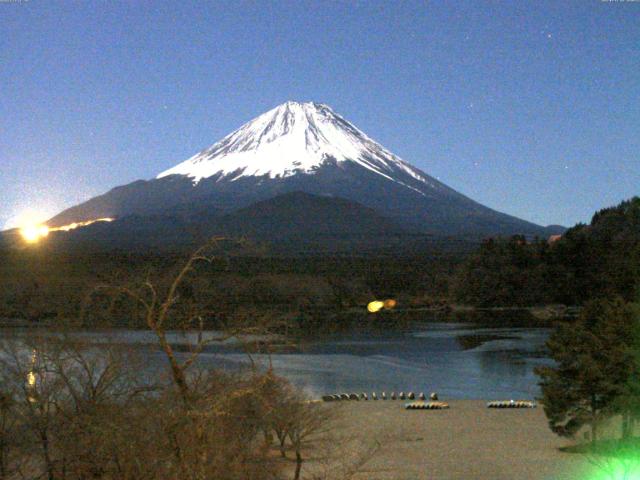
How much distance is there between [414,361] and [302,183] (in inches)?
3773

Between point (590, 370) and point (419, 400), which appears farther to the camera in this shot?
point (419, 400)

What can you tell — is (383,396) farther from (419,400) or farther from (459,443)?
(459,443)

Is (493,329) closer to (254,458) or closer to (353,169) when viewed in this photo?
(254,458)

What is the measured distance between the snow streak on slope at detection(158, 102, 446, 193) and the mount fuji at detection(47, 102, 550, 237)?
0.53ft

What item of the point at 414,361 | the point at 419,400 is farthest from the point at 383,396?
the point at 414,361

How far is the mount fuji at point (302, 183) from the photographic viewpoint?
113 m

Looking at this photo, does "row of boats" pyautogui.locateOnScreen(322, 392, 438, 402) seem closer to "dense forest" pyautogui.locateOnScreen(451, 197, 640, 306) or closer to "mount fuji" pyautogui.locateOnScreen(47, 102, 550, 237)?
"dense forest" pyautogui.locateOnScreen(451, 197, 640, 306)

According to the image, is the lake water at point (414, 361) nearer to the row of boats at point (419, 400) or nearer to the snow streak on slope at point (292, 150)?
Result: the row of boats at point (419, 400)

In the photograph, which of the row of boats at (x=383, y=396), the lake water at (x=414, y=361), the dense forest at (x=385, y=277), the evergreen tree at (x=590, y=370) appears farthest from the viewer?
the dense forest at (x=385, y=277)

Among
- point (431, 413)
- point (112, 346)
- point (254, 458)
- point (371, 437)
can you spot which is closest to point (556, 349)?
point (371, 437)

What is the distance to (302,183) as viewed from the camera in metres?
126

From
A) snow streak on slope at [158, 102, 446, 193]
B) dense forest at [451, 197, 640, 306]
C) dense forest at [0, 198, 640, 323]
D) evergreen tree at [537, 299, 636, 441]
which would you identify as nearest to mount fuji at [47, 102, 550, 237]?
snow streak on slope at [158, 102, 446, 193]

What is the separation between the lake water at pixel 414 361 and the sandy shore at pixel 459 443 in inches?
122

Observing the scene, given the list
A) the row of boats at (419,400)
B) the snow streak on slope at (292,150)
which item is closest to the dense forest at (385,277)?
the row of boats at (419,400)
